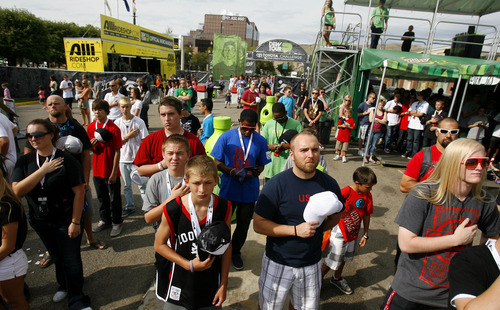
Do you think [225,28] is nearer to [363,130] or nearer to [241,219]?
[363,130]

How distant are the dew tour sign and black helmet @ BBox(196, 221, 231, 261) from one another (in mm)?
17982

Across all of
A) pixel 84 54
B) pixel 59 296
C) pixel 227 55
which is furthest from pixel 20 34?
pixel 59 296

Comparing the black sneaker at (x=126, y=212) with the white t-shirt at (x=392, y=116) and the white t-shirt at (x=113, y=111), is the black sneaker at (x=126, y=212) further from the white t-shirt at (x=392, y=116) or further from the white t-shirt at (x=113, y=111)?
the white t-shirt at (x=392, y=116)

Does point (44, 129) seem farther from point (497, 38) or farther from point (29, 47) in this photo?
point (29, 47)

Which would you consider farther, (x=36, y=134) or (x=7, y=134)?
(x=7, y=134)

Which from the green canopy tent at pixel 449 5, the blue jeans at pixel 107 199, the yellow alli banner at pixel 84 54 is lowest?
the blue jeans at pixel 107 199

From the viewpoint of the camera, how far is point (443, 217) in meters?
1.85

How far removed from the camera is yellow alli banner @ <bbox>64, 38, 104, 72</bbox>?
1994cm

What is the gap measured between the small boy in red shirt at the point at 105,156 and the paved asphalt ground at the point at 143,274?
447mm

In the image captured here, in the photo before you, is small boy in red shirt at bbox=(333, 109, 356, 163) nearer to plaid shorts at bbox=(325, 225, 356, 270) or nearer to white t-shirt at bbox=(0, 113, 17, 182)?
plaid shorts at bbox=(325, 225, 356, 270)

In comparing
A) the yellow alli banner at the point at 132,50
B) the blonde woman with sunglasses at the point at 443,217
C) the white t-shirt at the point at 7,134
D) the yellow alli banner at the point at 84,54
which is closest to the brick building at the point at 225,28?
the yellow alli banner at the point at 132,50

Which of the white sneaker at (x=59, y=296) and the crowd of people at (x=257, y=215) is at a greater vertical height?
the crowd of people at (x=257, y=215)

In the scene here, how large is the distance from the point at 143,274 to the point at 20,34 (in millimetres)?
38742

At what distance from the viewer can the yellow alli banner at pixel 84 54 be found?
1994 cm
